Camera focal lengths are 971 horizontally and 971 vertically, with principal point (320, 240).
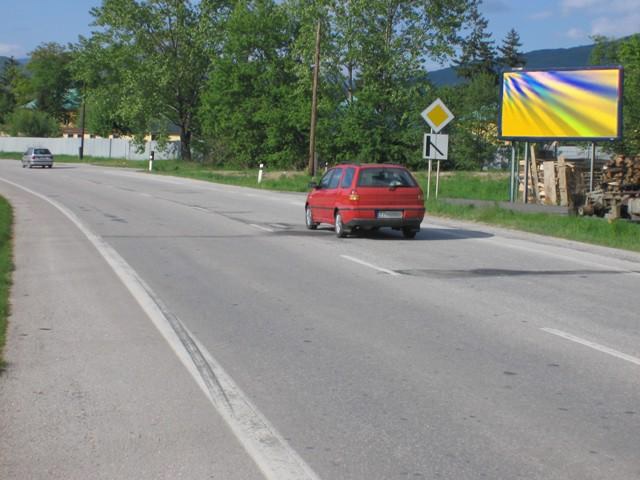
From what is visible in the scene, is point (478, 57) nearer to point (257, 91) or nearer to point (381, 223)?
point (257, 91)

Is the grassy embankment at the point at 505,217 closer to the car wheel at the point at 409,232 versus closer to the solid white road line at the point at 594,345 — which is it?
the car wheel at the point at 409,232

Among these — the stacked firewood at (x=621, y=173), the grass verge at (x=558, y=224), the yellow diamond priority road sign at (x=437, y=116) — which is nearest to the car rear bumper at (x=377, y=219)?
the grass verge at (x=558, y=224)

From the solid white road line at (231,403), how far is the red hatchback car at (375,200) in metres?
7.81

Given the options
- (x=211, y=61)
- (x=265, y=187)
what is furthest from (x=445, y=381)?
(x=211, y=61)

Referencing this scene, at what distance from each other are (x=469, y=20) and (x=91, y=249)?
48199mm

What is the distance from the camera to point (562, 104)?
29.4 meters

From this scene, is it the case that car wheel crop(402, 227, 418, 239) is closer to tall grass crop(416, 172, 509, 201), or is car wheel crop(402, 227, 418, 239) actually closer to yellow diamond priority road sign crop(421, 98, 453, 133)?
yellow diamond priority road sign crop(421, 98, 453, 133)

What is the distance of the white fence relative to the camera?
77.8 metres

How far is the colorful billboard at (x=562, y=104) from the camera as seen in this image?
93.0 ft

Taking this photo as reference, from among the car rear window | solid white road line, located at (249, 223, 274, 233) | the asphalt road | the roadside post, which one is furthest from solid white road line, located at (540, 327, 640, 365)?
the roadside post

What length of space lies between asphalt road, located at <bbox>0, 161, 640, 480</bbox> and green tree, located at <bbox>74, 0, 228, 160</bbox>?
182 feet

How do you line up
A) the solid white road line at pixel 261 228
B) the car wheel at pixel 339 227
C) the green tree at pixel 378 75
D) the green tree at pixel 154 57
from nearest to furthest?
1. the car wheel at pixel 339 227
2. the solid white road line at pixel 261 228
3. the green tree at pixel 378 75
4. the green tree at pixel 154 57

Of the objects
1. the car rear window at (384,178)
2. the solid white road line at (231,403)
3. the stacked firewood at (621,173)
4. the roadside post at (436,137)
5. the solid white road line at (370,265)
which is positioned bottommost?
the solid white road line at (231,403)

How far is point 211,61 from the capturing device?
6988 centimetres
